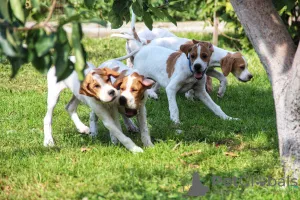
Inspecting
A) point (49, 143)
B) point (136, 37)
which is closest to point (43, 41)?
point (49, 143)

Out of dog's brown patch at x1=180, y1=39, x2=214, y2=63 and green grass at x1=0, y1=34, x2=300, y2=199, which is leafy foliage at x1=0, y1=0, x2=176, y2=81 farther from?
dog's brown patch at x1=180, y1=39, x2=214, y2=63

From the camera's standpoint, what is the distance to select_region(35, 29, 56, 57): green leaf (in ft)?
10.4

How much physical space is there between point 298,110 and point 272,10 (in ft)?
2.73

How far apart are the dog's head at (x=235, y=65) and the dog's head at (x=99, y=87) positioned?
10.1 feet

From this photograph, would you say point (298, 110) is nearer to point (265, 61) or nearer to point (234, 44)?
point (265, 61)

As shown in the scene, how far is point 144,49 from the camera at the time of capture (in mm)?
8938

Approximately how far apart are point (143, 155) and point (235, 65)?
10.5 feet

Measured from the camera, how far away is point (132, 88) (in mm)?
5945

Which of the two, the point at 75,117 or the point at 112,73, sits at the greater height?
the point at 112,73

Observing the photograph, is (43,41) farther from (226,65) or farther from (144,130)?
(226,65)

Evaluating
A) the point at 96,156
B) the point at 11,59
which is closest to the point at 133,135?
the point at 96,156

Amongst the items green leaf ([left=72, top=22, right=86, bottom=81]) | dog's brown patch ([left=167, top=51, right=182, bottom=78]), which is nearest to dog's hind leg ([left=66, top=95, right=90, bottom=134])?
dog's brown patch ([left=167, top=51, right=182, bottom=78])

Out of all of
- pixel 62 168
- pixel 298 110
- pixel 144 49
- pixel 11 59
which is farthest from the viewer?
pixel 144 49

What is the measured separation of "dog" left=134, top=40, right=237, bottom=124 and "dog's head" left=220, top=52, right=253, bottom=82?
49 cm
